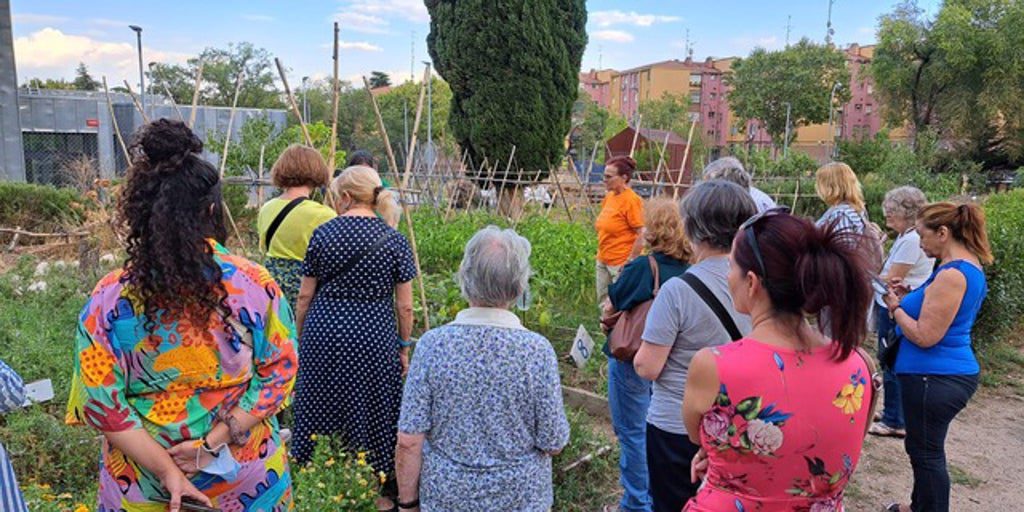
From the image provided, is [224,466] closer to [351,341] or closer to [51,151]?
[351,341]

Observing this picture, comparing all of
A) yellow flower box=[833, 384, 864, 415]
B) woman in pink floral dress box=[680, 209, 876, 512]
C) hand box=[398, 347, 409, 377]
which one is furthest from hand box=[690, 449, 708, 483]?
hand box=[398, 347, 409, 377]

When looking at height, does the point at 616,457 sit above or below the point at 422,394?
below

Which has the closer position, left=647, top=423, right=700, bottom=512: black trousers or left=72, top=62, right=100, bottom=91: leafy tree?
left=647, top=423, right=700, bottom=512: black trousers

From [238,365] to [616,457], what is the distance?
2.88 metres

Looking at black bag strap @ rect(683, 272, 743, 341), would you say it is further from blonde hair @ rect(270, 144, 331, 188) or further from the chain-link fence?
the chain-link fence

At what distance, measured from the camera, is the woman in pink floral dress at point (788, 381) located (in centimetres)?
167

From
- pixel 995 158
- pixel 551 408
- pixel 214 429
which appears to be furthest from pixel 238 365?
pixel 995 158

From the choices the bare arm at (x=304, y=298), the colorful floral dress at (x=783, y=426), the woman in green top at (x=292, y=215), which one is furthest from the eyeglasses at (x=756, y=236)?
the woman in green top at (x=292, y=215)

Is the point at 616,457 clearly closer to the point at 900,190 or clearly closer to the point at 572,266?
the point at 900,190

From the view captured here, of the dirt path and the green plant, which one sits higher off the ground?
the green plant

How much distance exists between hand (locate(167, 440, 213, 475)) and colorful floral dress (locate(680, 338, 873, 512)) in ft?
Result: 4.24

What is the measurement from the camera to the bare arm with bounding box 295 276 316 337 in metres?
3.31

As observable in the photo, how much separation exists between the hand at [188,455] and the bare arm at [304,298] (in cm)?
151

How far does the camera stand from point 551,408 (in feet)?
6.97
